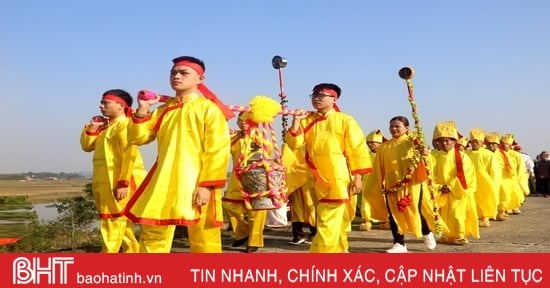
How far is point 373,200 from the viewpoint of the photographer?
30.8 feet

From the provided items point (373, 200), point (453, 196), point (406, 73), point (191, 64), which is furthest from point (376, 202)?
point (191, 64)

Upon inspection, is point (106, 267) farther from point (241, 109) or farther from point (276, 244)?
point (276, 244)

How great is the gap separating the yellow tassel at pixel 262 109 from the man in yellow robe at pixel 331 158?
0.89 m

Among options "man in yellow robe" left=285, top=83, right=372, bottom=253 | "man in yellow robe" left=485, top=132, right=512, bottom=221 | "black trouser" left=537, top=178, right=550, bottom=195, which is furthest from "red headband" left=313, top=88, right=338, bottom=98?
"black trouser" left=537, top=178, right=550, bottom=195

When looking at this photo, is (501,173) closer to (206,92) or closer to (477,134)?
(477,134)

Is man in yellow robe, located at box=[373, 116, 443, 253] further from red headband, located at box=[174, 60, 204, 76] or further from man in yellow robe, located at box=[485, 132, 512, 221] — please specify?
man in yellow robe, located at box=[485, 132, 512, 221]

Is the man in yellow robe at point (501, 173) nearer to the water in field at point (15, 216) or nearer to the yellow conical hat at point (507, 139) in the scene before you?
the yellow conical hat at point (507, 139)

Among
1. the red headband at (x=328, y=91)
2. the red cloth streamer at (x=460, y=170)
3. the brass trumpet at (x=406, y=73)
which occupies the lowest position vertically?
the red cloth streamer at (x=460, y=170)

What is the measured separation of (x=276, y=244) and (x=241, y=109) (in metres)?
3.91

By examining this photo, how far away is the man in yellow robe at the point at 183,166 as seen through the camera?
4699mm

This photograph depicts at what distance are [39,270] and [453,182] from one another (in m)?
6.53

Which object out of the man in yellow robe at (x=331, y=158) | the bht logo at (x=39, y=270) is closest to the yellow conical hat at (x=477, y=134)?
the man in yellow robe at (x=331, y=158)

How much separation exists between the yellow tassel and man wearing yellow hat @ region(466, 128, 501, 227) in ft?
22.6

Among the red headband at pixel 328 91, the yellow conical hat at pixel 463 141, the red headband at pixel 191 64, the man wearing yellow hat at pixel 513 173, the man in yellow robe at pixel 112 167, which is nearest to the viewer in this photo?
the red headband at pixel 191 64
